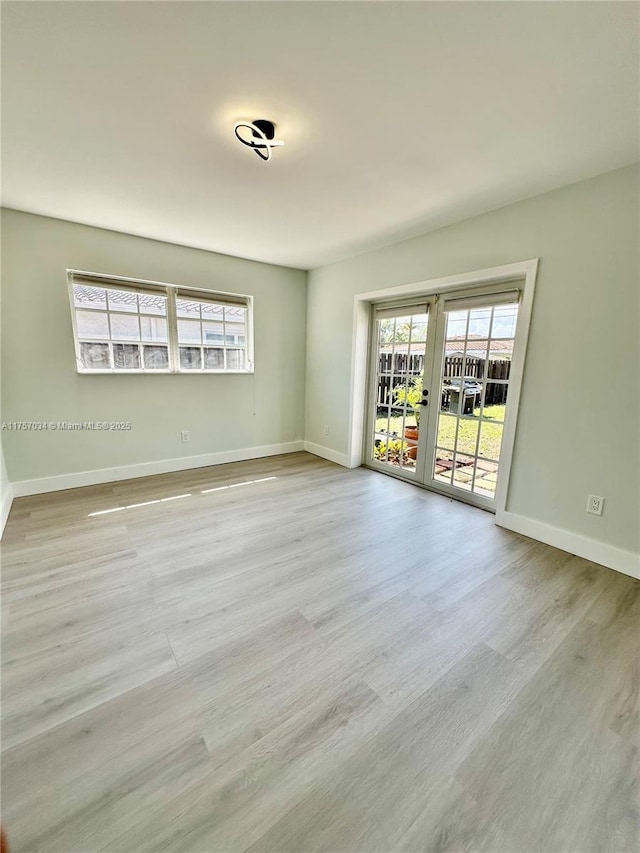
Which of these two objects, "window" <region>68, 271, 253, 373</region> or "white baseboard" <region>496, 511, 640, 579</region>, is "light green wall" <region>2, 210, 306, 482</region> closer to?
"window" <region>68, 271, 253, 373</region>

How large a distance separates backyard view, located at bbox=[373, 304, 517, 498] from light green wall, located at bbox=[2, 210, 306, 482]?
142cm

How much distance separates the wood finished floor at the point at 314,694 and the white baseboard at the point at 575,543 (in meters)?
0.10

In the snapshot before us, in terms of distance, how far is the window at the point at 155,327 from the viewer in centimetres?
330

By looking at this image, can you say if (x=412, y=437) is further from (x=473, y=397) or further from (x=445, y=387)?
(x=473, y=397)

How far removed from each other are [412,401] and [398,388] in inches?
9.6

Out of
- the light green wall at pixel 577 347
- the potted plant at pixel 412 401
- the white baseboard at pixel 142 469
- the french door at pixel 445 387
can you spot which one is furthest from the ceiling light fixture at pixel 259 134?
the white baseboard at pixel 142 469

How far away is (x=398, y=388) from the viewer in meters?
3.77

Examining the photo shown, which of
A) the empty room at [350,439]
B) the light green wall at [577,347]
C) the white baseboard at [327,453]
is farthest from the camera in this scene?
the white baseboard at [327,453]

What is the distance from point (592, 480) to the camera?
7.50ft

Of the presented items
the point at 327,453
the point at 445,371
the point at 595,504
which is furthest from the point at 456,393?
the point at 327,453

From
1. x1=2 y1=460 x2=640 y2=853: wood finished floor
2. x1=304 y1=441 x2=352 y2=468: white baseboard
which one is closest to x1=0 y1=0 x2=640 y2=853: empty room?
x1=2 y1=460 x2=640 y2=853: wood finished floor

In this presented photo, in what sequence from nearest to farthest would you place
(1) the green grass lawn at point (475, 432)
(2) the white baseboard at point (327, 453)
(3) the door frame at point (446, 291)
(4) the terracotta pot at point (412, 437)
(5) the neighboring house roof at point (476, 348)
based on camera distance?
1. (3) the door frame at point (446, 291)
2. (5) the neighboring house roof at point (476, 348)
3. (1) the green grass lawn at point (475, 432)
4. (4) the terracotta pot at point (412, 437)
5. (2) the white baseboard at point (327, 453)

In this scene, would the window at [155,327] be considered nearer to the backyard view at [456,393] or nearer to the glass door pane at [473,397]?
the backyard view at [456,393]

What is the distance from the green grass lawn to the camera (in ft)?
9.56
